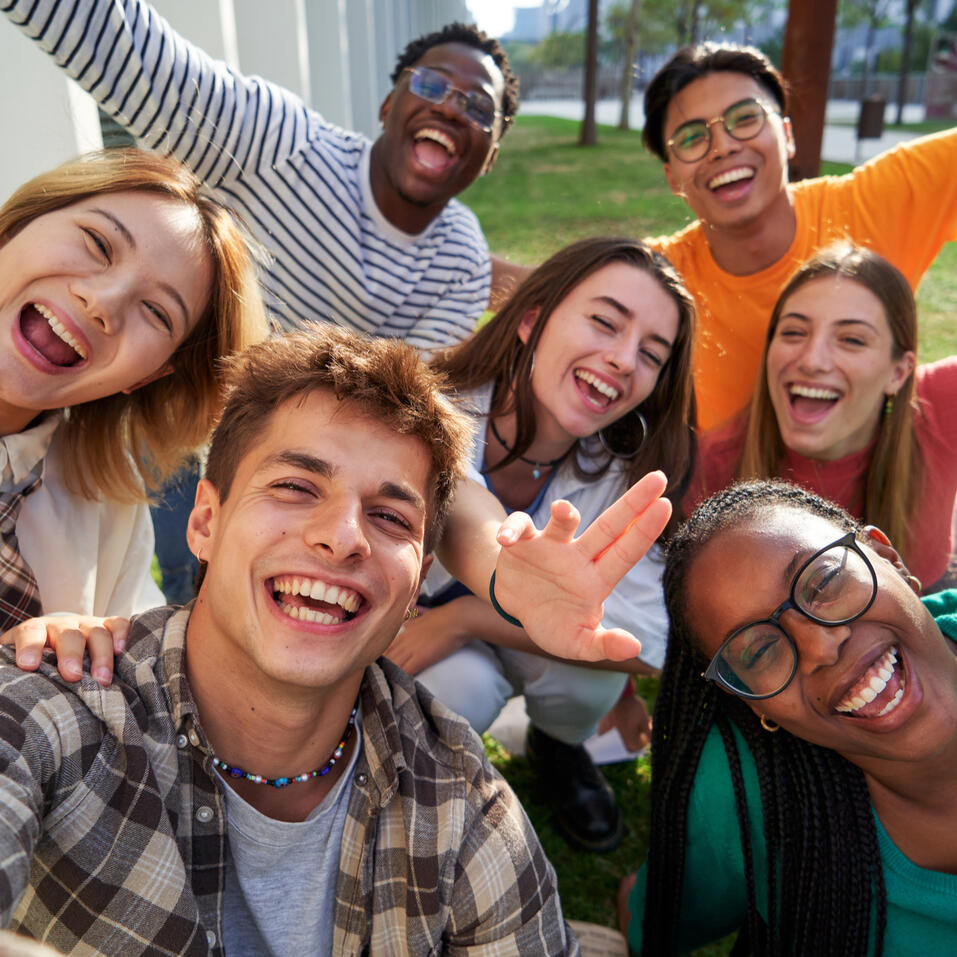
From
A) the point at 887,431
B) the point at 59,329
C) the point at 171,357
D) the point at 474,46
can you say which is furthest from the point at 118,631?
the point at 474,46

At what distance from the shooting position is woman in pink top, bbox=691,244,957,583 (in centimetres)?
288

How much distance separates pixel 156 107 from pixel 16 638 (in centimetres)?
170

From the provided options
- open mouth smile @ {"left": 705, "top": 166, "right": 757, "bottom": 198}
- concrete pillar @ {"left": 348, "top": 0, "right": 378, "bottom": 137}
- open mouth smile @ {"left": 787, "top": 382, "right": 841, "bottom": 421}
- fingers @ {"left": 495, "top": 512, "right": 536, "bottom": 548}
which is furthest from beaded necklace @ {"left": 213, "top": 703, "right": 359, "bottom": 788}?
concrete pillar @ {"left": 348, "top": 0, "right": 378, "bottom": 137}

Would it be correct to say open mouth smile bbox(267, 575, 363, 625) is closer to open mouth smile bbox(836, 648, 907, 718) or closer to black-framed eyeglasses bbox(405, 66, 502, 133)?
open mouth smile bbox(836, 648, 907, 718)

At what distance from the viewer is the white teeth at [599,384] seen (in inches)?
104

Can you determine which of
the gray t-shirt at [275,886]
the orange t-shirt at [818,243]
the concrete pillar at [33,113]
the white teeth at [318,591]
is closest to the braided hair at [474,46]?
the orange t-shirt at [818,243]

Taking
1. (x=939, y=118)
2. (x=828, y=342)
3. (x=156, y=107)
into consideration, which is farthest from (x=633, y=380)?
(x=939, y=118)

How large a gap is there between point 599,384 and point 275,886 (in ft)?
5.33

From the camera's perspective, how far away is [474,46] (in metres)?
3.45

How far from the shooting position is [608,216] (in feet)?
12.7

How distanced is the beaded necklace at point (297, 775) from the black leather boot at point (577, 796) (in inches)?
51.1

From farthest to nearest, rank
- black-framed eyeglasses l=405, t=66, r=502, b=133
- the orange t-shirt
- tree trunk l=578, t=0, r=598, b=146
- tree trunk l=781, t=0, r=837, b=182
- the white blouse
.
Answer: tree trunk l=578, t=0, r=598, b=146, tree trunk l=781, t=0, r=837, b=182, the orange t-shirt, black-framed eyeglasses l=405, t=66, r=502, b=133, the white blouse

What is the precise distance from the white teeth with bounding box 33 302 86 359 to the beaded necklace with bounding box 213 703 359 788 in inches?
39.2

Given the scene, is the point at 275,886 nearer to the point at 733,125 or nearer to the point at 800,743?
the point at 800,743
